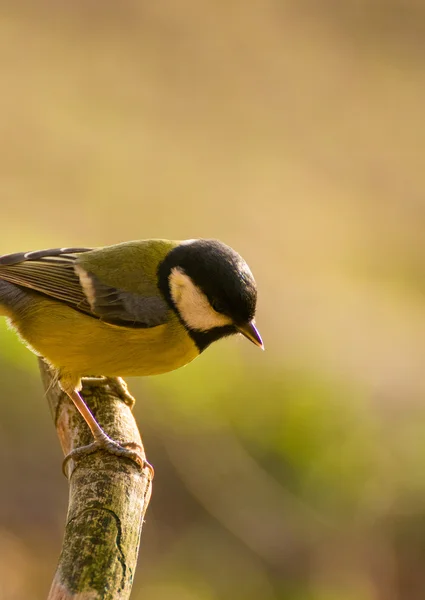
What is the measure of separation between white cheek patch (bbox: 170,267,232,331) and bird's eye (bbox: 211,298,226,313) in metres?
0.02

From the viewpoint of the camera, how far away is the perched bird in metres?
2.85

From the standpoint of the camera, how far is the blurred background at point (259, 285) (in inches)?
172

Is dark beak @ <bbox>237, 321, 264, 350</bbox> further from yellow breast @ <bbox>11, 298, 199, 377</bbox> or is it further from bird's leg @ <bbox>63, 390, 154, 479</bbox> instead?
bird's leg @ <bbox>63, 390, 154, 479</bbox>

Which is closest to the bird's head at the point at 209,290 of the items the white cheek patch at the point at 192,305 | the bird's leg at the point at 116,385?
the white cheek patch at the point at 192,305

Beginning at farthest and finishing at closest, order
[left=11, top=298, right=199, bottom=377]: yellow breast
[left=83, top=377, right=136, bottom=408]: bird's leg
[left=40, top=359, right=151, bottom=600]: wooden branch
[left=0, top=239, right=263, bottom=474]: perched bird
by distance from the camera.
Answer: [left=83, top=377, right=136, bottom=408]: bird's leg, [left=11, top=298, right=199, bottom=377]: yellow breast, [left=0, top=239, right=263, bottom=474]: perched bird, [left=40, top=359, right=151, bottom=600]: wooden branch

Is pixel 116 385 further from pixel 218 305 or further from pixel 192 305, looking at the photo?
pixel 218 305

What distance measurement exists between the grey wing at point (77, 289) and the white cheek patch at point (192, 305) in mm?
69

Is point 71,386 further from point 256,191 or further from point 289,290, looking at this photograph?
point 256,191

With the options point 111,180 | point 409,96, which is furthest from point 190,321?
point 409,96

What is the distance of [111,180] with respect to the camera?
9.12 meters

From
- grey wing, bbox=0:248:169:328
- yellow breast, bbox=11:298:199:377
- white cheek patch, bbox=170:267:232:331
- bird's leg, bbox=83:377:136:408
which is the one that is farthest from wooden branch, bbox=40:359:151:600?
white cheek patch, bbox=170:267:232:331

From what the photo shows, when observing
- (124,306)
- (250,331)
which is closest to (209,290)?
(250,331)

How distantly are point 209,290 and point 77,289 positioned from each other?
0.58 m

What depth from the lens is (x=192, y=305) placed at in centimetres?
297
